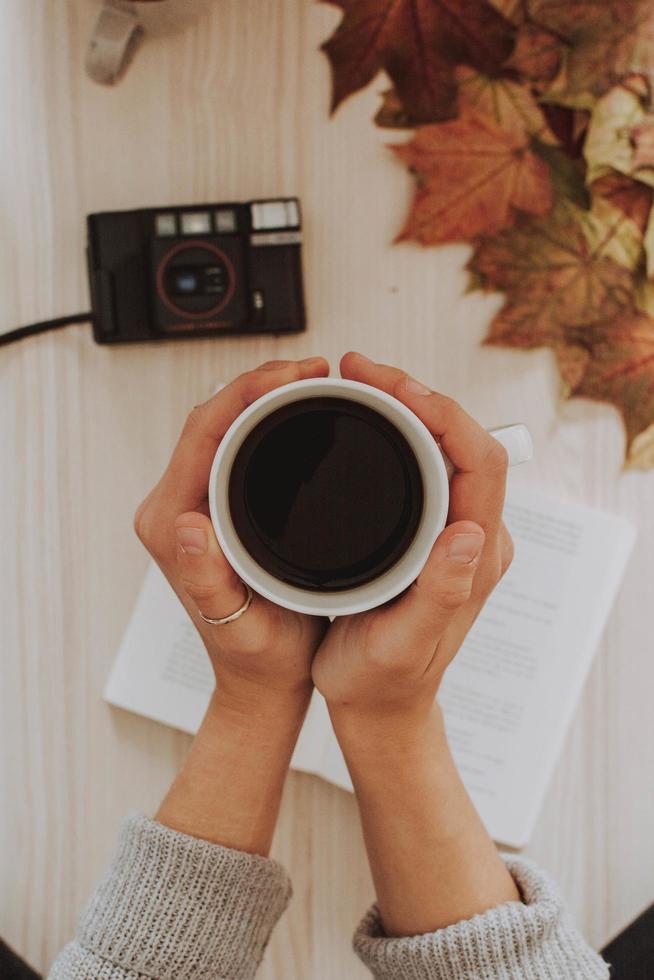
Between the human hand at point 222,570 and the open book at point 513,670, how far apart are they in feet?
0.50

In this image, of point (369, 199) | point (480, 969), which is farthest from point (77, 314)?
point (480, 969)

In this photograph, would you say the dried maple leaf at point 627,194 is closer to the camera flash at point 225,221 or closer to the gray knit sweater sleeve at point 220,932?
the camera flash at point 225,221

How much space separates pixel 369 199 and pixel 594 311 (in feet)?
0.72

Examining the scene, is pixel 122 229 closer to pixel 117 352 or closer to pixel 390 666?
pixel 117 352

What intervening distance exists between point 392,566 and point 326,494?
60 mm

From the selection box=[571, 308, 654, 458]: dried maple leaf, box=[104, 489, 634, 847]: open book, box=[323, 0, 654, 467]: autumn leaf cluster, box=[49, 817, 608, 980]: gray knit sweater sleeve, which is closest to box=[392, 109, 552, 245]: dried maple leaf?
box=[323, 0, 654, 467]: autumn leaf cluster

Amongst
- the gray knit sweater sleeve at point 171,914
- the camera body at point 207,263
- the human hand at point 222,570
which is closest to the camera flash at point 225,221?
the camera body at point 207,263

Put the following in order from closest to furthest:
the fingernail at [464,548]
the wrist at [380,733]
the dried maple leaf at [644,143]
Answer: the fingernail at [464,548] < the wrist at [380,733] < the dried maple leaf at [644,143]

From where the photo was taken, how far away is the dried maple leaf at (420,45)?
74 cm

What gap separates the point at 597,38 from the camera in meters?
0.73

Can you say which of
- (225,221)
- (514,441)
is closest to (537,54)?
(225,221)

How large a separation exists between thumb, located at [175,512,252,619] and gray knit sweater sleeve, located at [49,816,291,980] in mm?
198

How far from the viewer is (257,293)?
2.44 feet

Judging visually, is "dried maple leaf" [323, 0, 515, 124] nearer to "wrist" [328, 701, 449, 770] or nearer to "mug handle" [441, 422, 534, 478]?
"mug handle" [441, 422, 534, 478]
